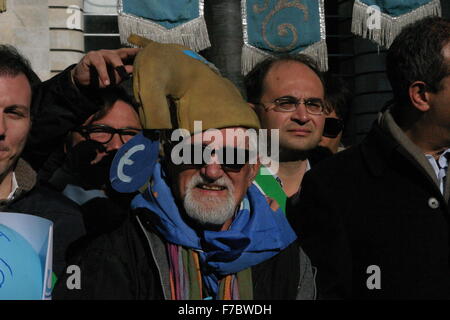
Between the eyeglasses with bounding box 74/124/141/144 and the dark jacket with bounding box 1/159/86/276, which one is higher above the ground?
the eyeglasses with bounding box 74/124/141/144

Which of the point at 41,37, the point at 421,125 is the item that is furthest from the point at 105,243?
the point at 41,37

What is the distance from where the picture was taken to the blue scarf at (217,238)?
216cm

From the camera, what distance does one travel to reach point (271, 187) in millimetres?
2795

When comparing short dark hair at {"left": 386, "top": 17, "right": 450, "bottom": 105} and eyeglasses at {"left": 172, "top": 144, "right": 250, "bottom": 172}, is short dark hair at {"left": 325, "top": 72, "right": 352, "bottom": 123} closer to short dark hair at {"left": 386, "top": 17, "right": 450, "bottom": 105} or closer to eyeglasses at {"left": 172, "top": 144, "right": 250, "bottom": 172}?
short dark hair at {"left": 386, "top": 17, "right": 450, "bottom": 105}

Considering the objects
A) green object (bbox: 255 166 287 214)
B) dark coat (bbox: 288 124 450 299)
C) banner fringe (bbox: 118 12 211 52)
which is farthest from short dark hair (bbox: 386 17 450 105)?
banner fringe (bbox: 118 12 211 52)

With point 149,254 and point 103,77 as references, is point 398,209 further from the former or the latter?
point 103,77

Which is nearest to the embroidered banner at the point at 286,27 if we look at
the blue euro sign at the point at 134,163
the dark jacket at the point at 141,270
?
the blue euro sign at the point at 134,163

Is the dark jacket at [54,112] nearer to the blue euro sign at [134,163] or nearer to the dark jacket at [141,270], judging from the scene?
the blue euro sign at [134,163]

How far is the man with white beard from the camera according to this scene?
82.4 inches

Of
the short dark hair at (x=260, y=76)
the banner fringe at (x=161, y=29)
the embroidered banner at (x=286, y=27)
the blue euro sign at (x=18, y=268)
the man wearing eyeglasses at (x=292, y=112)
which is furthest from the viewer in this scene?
the embroidered banner at (x=286, y=27)

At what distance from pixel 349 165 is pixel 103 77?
3.35 feet

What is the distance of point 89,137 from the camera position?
9.55 feet

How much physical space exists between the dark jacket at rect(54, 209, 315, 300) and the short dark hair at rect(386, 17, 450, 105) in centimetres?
88

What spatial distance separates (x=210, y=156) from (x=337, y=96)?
170 cm
